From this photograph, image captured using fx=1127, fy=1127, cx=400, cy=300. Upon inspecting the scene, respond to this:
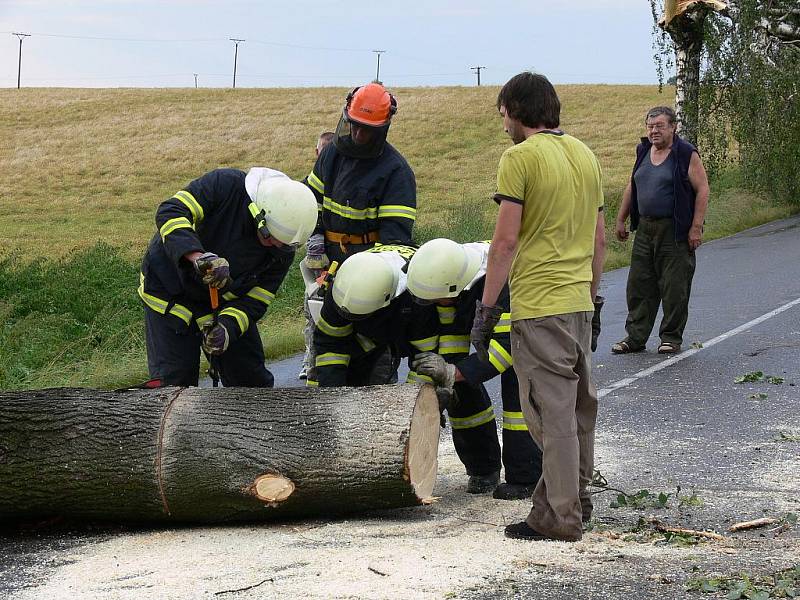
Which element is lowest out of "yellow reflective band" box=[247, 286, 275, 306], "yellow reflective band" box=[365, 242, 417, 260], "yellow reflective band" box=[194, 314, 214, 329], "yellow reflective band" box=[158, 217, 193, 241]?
"yellow reflective band" box=[194, 314, 214, 329]

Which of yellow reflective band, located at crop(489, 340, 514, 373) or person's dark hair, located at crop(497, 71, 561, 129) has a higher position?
person's dark hair, located at crop(497, 71, 561, 129)

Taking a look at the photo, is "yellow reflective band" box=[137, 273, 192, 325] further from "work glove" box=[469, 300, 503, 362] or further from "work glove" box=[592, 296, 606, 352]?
"work glove" box=[592, 296, 606, 352]

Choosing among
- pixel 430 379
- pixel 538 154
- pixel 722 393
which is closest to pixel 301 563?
pixel 430 379

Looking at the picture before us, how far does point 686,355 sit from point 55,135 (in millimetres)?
34099

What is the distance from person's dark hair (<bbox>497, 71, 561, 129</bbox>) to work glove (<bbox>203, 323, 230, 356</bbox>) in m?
1.95

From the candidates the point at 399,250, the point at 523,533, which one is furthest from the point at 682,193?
the point at 523,533

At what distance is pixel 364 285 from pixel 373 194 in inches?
62.7

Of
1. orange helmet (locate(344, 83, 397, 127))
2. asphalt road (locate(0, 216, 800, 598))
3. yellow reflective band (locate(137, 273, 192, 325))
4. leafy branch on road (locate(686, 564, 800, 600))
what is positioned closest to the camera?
leafy branch on road (locate(686, 564, 800, 600))

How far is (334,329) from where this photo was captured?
208 inches

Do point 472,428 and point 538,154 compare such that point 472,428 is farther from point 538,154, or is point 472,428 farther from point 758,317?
point 758,317

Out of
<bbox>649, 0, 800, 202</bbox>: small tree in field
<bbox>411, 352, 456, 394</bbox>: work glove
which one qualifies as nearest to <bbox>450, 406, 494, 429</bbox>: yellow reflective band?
<bbox>411, 352, 456, 394</bbox>: work glove

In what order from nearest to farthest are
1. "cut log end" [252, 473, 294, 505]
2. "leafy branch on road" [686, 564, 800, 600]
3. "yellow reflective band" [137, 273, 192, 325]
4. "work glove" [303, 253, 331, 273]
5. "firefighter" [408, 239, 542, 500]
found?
"leafy branch on road" [686, 564, 800, 600] < "cut log end" [252, 473, 294, 505] < "firefighter" [408, 239, 542, 500] < "yellow reflective band" [137, 273, 192, 325] < "work glove" [303, 253, 331, 273]

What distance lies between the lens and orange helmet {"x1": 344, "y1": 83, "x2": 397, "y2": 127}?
246 inches

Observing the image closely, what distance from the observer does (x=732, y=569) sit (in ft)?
13.3
